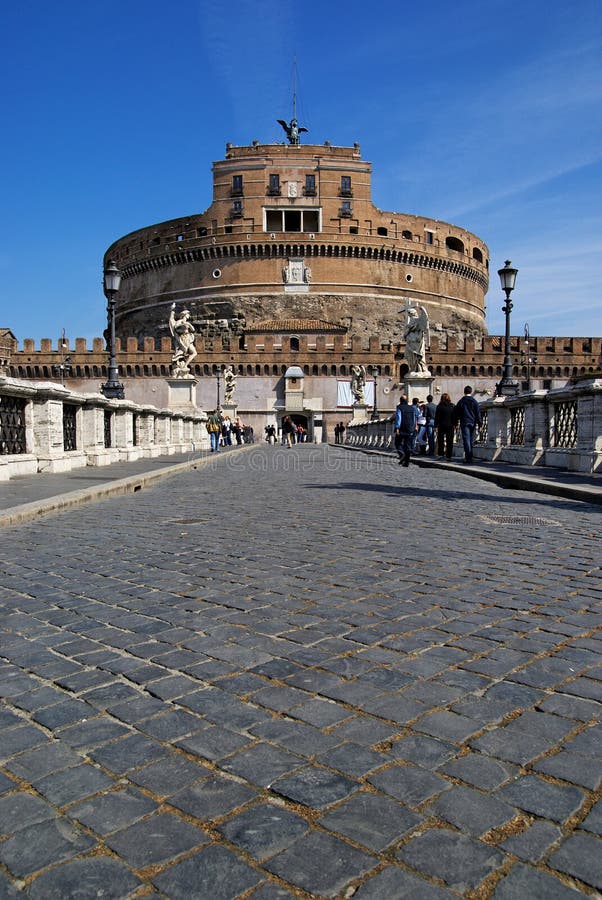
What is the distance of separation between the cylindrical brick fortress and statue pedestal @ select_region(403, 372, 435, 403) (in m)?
40.8

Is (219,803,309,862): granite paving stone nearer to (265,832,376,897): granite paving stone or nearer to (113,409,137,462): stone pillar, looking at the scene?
(265,832,376,897): granite paving stone

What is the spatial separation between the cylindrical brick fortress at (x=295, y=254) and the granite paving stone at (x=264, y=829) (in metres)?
61.0

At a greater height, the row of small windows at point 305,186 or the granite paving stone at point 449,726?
the row of small windows at point 305,186

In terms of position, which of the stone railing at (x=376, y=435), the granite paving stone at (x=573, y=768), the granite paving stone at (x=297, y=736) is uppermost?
the granite paving stone at (x=297, y=736)

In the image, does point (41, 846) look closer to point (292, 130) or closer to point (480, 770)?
point (480, 770)

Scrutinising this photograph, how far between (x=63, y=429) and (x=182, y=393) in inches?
608

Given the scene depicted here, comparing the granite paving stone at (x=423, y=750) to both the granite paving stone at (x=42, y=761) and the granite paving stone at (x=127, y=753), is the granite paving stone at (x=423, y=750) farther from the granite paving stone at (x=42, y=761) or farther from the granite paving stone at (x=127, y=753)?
the granite paving stone at (x=42, y=761)

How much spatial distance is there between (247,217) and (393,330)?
15.8 meters

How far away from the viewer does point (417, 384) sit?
21.5 meters

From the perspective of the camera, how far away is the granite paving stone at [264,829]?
5.22 ft

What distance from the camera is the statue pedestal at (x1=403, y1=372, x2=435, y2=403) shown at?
837 inches

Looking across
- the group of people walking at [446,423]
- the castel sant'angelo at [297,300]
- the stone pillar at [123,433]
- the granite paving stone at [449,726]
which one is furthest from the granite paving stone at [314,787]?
the castel sant'angelo at [297,300]

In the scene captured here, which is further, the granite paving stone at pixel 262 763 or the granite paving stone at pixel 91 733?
the granite paving stone at pixel 91 733

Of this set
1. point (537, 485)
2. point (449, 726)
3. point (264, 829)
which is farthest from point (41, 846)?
point (537, 485)
